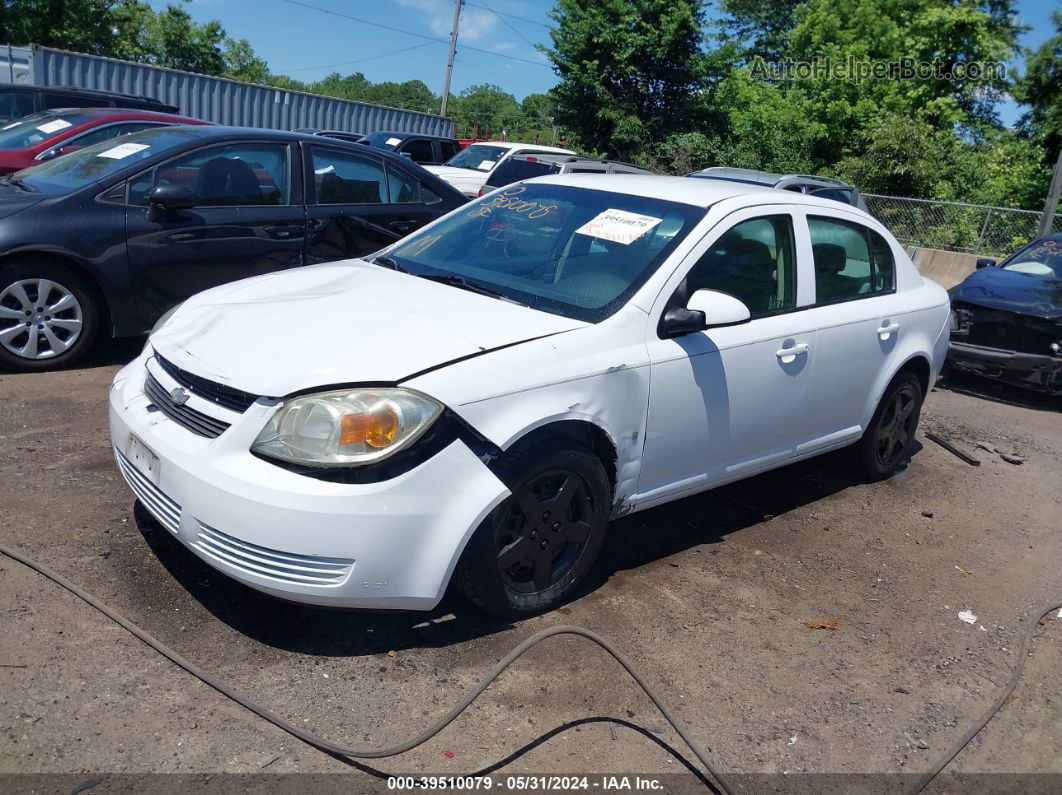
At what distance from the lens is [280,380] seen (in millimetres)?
3150

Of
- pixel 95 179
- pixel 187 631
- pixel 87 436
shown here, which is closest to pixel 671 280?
pixel 187 631

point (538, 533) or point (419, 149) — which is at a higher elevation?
point (419, 149)

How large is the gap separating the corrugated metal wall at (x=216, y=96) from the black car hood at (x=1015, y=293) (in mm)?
21228

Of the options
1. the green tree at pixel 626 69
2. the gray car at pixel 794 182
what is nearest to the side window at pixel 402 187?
the gray car at pixel 794 182

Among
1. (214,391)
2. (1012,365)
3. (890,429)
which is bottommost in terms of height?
(890,429)

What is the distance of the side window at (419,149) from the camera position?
19281mm

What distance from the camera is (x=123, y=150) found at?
6.34 meters

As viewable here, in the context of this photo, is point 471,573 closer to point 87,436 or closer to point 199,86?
point 87,436

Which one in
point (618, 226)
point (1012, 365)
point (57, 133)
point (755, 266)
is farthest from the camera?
point (57, 133)

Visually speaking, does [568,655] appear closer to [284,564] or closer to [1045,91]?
[284,564]

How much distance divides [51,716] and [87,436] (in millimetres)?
2462

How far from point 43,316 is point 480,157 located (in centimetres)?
1237

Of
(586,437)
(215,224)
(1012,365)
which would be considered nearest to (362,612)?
(586,437)

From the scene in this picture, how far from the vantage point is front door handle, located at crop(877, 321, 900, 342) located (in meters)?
5.16
